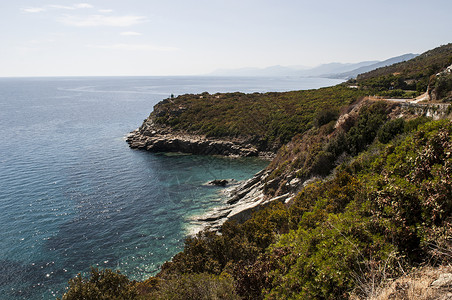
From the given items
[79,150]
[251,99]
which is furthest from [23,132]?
[251,99]

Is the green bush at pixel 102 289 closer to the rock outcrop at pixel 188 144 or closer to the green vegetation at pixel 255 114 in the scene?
the rock outcrop at pixel 188 144

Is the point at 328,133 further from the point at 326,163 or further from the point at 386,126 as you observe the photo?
the point at 386,126

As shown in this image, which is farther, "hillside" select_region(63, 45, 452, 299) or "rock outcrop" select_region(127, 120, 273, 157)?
"rock outcrop" select_region(127, 120, 273, 157)

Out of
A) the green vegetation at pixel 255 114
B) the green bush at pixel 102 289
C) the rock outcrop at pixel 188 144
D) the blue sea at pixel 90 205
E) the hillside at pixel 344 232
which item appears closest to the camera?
the hillside at pixel 344 232

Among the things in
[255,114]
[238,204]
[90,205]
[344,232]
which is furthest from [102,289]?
[255,114]

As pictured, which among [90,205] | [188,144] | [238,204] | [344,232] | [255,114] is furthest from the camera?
[255,114]

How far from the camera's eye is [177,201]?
37500mm

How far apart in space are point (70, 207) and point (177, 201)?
14.0 metres

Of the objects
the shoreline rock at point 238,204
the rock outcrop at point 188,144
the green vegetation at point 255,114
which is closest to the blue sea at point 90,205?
the shoreline rock at point 238,204

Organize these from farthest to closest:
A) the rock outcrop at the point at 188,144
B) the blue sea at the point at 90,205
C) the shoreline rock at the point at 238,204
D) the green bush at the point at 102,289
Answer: the rock outcrop at the point at 188,144
the shoreline rock at the point at 238,204
the blue sea at the point at 90,205
the green bush at the point at 102,289

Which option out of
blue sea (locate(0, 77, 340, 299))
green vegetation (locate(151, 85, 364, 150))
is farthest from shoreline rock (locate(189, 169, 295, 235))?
green vegetation (locate(151, 85, 364, 150))

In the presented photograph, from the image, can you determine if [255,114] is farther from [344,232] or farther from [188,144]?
[344,232]

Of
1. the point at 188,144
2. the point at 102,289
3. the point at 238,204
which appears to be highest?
the point at 188,144

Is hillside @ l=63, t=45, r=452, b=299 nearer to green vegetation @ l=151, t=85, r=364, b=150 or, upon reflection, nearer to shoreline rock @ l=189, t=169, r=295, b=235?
shoreline rock @ l=189, t=169, r=295, b=235
